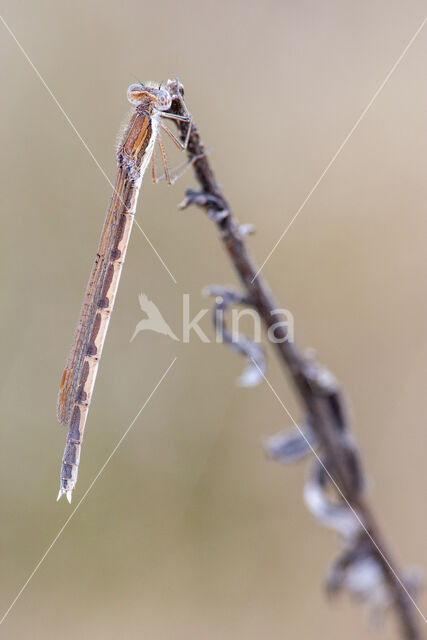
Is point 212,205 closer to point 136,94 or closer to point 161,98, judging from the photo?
point 161,98

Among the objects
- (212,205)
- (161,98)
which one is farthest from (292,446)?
(161,98)

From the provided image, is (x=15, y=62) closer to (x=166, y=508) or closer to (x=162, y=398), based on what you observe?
(x=162, y=398)

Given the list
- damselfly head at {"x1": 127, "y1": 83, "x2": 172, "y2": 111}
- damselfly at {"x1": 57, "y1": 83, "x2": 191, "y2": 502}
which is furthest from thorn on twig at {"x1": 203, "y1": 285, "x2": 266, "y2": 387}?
damselfly at {"x1": 57, "y1": 83, "x2": 191, "y2": 502}

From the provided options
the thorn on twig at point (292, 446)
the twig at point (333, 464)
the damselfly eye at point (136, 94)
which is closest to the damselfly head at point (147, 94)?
the damselfly eye at point (136, 94)

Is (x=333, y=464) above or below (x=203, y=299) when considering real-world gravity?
below

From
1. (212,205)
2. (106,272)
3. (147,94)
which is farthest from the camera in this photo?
(106,272)

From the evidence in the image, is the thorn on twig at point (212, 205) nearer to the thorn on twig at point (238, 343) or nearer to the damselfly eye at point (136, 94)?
the thorn on twig at point (238, 343)

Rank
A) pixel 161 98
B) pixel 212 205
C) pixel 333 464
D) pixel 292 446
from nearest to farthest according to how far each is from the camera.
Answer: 1. pixel 333 464
2. pixel 292 446
3. pixel 212 205
4. pixel 161 98
